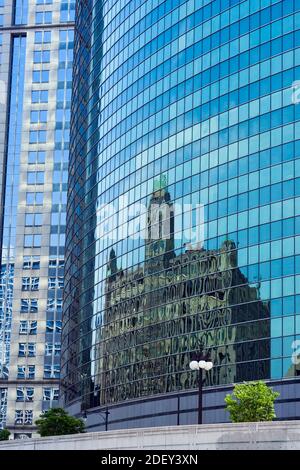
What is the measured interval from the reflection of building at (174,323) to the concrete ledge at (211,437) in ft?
79.3

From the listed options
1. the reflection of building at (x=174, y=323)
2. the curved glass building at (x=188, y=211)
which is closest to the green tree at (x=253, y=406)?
the curved glass building at (x=188, y=211)

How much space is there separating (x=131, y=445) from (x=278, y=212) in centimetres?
2962

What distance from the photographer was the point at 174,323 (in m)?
78.1

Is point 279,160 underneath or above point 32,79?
underneath

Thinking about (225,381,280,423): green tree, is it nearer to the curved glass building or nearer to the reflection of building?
the curved glass building

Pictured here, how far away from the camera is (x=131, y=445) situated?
43.0 metres

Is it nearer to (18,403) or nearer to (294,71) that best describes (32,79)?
(18,403)

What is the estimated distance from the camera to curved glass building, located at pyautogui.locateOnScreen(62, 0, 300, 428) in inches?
2680

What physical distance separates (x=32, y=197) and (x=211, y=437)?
373ft

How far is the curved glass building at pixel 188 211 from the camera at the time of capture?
6806 cm

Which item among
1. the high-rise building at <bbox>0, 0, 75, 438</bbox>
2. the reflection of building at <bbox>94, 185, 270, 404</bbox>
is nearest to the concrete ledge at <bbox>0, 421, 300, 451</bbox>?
the reflection of building at <bbox>94, 185, 270, 404</bbox>

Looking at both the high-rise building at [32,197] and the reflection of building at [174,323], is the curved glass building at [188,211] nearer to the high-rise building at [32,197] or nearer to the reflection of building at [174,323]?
the reflection of building at [174,323]

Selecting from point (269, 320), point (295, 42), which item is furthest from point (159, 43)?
point (269, 320)

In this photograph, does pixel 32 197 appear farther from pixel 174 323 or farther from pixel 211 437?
pixel 211 437
